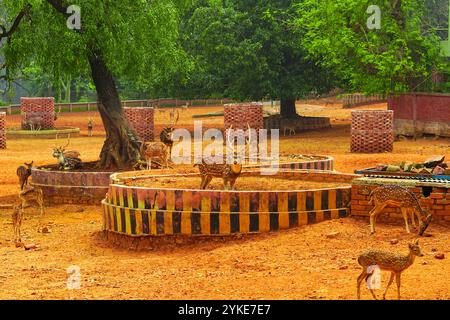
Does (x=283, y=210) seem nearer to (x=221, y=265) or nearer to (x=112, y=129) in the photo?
(x=221, y=265)

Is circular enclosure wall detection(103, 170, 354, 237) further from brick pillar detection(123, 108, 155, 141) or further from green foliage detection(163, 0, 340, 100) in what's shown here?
green foliage detection(163, 0, 340, 100)

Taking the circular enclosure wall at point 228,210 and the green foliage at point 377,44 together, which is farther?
the green foliage at point 377,44

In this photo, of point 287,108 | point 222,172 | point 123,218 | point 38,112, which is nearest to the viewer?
point 222,172

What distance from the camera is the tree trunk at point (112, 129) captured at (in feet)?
79.2

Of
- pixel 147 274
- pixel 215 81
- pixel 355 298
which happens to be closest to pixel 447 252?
pixel 355 298

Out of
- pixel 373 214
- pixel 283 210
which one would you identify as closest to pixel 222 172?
pixel 283 210

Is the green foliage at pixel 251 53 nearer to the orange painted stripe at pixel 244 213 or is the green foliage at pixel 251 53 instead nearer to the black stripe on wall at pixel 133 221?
the black stripe on wall at pixel 133 221

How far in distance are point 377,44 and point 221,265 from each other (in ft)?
84.4

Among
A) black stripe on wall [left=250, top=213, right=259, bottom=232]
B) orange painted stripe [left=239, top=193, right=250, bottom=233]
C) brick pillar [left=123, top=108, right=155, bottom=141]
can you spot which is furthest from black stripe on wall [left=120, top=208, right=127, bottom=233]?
brick pillar [left=123, top=108, right=155, bottom=141]

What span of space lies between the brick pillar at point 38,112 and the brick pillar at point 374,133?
65.9 ft

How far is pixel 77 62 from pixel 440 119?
16.8 m

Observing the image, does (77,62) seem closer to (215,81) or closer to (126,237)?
(126,237)

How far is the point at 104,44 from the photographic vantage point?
883 inches

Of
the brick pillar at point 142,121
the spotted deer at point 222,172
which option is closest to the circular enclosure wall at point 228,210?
the spotted deer at point 222,172
